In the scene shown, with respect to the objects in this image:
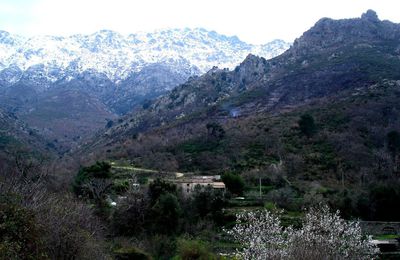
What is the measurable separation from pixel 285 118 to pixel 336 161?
66.6 feet

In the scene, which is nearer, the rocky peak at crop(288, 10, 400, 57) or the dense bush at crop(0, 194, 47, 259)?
the dense bush at crop(0, 194, 47, 259)

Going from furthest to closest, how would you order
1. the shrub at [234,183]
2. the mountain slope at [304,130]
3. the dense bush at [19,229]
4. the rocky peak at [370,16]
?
the rocky peak at [370,16]
the shrub at [234,183]
the mountain slope at [304,130]
the dense bush at [19,229]

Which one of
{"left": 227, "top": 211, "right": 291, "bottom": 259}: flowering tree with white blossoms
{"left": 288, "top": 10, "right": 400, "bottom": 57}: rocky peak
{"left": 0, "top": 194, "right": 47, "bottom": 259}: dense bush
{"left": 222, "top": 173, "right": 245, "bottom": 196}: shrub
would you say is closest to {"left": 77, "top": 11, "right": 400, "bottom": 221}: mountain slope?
{"left": 288, "top": 10, "right": 400, "bottom": 57}: rocky peak

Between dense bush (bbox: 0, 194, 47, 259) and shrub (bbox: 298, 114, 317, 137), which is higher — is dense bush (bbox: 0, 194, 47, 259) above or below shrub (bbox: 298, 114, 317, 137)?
below

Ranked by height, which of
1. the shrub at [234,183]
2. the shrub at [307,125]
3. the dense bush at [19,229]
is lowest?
the shrub at [234,183]

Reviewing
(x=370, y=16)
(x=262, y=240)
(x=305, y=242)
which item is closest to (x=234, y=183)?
(x=262, y=240)

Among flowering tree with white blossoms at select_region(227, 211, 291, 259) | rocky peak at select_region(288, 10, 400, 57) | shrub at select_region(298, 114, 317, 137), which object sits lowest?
flowering tree with white blossoms at select_region(227, 211, 291, 259)

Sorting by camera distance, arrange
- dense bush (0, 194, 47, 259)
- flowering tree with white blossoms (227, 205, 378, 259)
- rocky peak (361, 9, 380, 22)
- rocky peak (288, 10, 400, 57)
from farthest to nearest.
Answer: rocky peak (361, 9, 380, 22), rocky peak (288, 10, 400, 57), flowering tree with white blossoms (227, 205, 378, 259), dense bush (0, 194, 47, 259)

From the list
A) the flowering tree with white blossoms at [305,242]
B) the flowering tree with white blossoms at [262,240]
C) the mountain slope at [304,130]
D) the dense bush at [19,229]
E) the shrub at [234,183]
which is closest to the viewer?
the dense bush at [19,229]

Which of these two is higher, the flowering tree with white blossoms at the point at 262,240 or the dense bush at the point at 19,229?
the dense bush at the point at 19,229

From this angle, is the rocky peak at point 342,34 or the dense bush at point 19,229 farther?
the rocky peak at point 342,34

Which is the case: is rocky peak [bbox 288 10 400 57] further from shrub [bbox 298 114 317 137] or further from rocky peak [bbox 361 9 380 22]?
shrub [bbox 298 114 317 137]

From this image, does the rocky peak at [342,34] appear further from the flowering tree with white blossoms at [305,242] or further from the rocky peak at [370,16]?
the flowering tree with white blossoms at [305,242]

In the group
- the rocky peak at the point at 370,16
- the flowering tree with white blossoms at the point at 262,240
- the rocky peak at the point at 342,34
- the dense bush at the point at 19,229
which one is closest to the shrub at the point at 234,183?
the flowering tree with white blossoms at the point at 262,240
